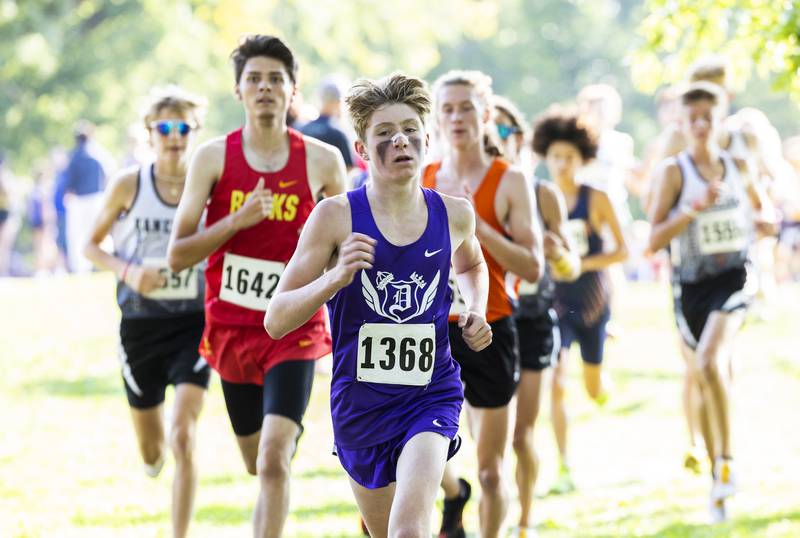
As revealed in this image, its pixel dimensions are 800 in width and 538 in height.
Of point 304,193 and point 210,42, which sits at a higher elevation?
point 210,42

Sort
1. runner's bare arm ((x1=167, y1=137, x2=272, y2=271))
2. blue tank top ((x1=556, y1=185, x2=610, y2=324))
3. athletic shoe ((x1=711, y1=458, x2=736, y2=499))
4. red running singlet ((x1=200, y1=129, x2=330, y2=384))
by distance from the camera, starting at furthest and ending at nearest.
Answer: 1. blue tank top ((x1=556, y1=185, x2=610, y2=324))
2. athletic shoe ((x1=711, y1=458, x2=736, y2=499))
3. red running singlet ((x1=200, y1=129, x2=330, y2=384))
4. runner's bare arm ((x1=167, y1=137, x2=272, y2=271))

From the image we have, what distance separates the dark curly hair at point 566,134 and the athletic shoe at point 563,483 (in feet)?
6.26

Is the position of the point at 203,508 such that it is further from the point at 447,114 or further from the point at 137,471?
the point at 447,114

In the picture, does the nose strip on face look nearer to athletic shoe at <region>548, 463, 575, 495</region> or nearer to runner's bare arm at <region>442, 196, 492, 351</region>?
runner's bare arm at <region>442, 196, 492, 351</region>

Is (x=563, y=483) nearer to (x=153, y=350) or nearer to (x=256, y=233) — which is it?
(x=153, y=350)

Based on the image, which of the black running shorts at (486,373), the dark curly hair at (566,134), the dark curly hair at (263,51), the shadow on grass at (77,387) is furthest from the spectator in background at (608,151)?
the dark curly hair at (263,51)

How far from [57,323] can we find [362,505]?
1404 cm

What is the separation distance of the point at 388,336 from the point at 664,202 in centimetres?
379

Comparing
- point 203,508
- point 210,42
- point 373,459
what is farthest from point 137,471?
point 210,42

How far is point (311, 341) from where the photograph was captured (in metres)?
6.30

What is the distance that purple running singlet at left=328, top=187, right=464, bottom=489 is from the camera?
4.91 meters

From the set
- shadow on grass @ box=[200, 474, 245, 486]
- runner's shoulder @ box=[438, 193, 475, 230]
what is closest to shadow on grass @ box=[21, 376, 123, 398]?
shadow on grass @ box=[200, 474, 245, 486]

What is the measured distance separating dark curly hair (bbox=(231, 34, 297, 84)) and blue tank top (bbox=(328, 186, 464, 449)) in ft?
5.50

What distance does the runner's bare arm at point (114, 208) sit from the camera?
292 inches
